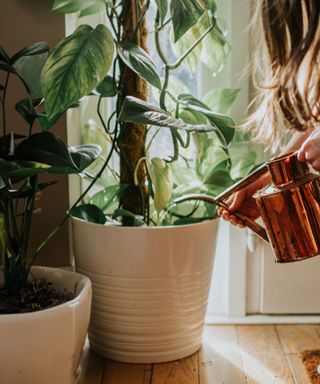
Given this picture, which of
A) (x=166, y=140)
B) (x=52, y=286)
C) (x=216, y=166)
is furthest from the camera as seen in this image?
(x=166, y=140)

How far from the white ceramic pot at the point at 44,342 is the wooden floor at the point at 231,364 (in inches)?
8.7

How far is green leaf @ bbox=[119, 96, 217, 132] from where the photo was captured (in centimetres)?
140

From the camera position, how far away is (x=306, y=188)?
1349 millimetres

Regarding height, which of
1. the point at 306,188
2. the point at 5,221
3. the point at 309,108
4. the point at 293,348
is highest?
the point at 309,108

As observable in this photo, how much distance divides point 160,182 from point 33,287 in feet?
1.21

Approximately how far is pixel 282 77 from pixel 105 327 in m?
0.76

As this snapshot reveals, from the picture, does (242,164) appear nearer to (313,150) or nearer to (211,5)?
(211,5)

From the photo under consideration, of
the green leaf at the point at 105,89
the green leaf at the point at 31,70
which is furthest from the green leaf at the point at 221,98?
the green leaf at the point at 31,70

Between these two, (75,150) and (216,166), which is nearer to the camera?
(75,150)

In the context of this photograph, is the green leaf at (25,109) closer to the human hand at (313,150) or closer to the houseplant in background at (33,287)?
the houseplant in background at (33,287)

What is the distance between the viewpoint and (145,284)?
5.44 feet

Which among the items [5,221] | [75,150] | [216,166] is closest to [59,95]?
[75,150]

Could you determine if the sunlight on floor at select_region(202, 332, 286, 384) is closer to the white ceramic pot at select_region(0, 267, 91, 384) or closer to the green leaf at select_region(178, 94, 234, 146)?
the white ceramic pot at select_region(0, 267, 91, 384)

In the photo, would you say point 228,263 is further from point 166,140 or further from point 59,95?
point 59,95
